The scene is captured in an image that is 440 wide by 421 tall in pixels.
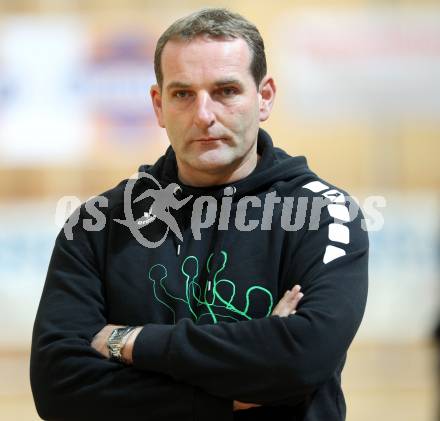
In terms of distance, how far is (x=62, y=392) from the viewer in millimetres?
2594

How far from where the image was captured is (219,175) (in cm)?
280

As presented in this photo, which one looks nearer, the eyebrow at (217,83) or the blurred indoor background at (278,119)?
the eyebrow at (217,83)

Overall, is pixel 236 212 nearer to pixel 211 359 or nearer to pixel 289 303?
pixel 289 303

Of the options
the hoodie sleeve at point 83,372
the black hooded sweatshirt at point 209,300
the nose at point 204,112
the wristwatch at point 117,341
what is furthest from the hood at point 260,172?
the wristwatch at point 117,341

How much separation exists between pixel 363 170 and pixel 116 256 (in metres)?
5.94

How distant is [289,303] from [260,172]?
469mm

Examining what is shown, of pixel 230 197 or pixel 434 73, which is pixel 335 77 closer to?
pixel 434 73

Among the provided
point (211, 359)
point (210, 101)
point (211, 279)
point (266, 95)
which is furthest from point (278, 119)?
point (211, 359)

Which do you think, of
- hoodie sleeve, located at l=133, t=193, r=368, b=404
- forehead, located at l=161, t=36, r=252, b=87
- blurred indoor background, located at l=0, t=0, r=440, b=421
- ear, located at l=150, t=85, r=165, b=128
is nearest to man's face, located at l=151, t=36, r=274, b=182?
forehead, located at l=161, t=36, r=252, b=87

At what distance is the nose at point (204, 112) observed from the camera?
268 cm

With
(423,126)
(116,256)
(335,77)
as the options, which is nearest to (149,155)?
(335,77)

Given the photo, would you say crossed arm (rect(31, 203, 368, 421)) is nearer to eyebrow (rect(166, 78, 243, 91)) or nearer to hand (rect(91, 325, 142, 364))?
hand (rect(91, 325, 142, 364))

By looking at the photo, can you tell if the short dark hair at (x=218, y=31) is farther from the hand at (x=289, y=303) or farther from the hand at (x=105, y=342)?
the hand at (x=105, y=342)

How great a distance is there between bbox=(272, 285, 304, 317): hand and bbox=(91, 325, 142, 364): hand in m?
0.41
